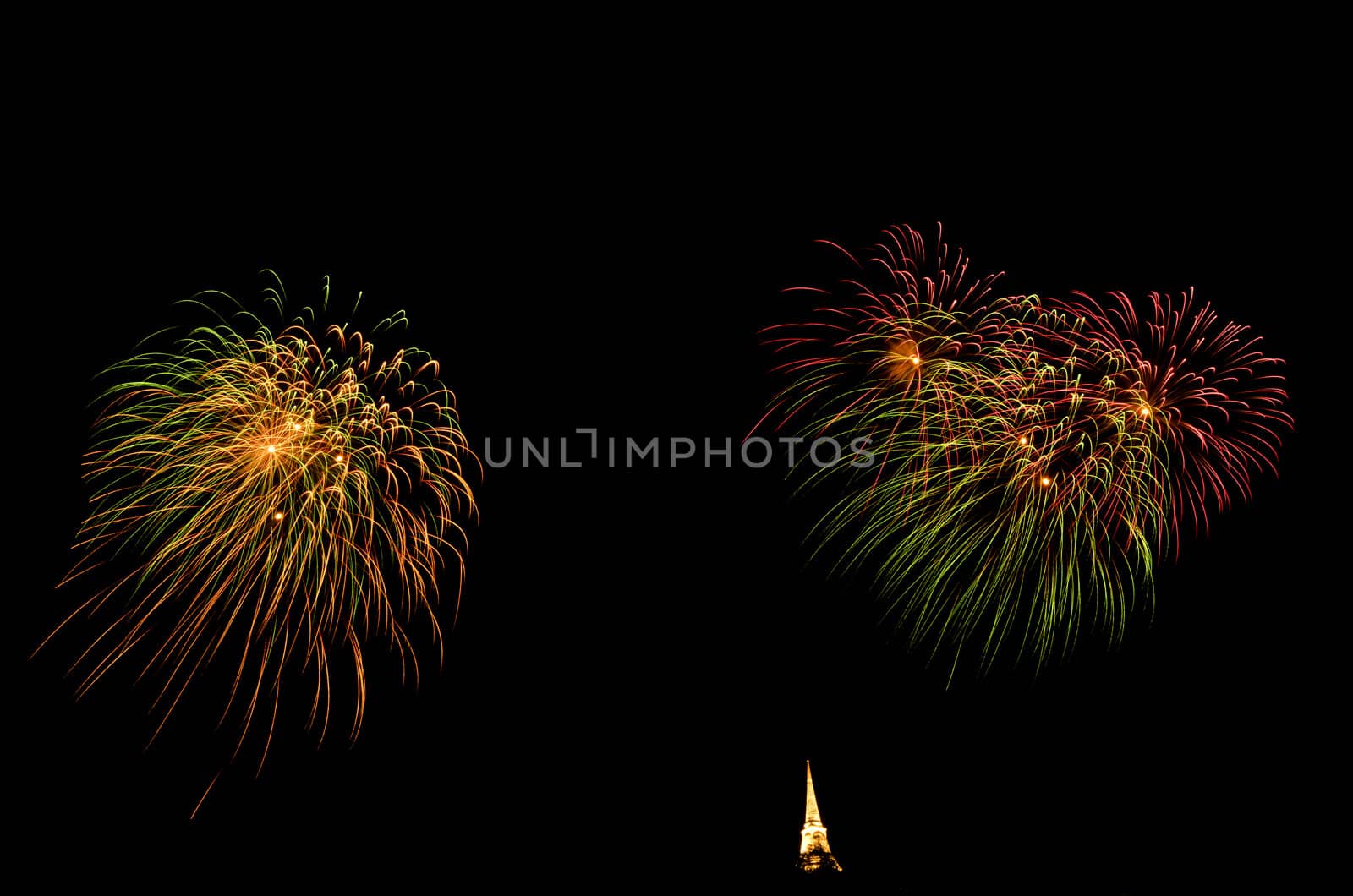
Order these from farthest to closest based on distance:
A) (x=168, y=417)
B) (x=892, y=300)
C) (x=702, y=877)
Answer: (x=702, y=877)
(x=892, y=300)
(x=168, y=417)

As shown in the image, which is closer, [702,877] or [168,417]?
[168,417]

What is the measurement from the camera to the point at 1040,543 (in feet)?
40.6

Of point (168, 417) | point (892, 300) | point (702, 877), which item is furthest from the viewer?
point (702, 877)

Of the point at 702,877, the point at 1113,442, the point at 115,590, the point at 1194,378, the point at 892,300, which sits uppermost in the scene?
the point at 892,300

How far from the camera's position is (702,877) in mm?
17438

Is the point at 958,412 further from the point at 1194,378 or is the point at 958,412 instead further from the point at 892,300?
the point at 1194,378

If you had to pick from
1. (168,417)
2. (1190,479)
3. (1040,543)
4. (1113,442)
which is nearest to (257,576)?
(168,417)

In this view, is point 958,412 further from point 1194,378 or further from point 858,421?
point 1194,378

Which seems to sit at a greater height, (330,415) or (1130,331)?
(1130,331)

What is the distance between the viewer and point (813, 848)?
18469 mm

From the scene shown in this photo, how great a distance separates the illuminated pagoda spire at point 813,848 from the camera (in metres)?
18.3

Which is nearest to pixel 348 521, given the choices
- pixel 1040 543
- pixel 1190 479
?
pixel 1040 543

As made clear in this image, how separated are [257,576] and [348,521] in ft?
4.47

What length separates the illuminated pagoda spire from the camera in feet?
59.9
